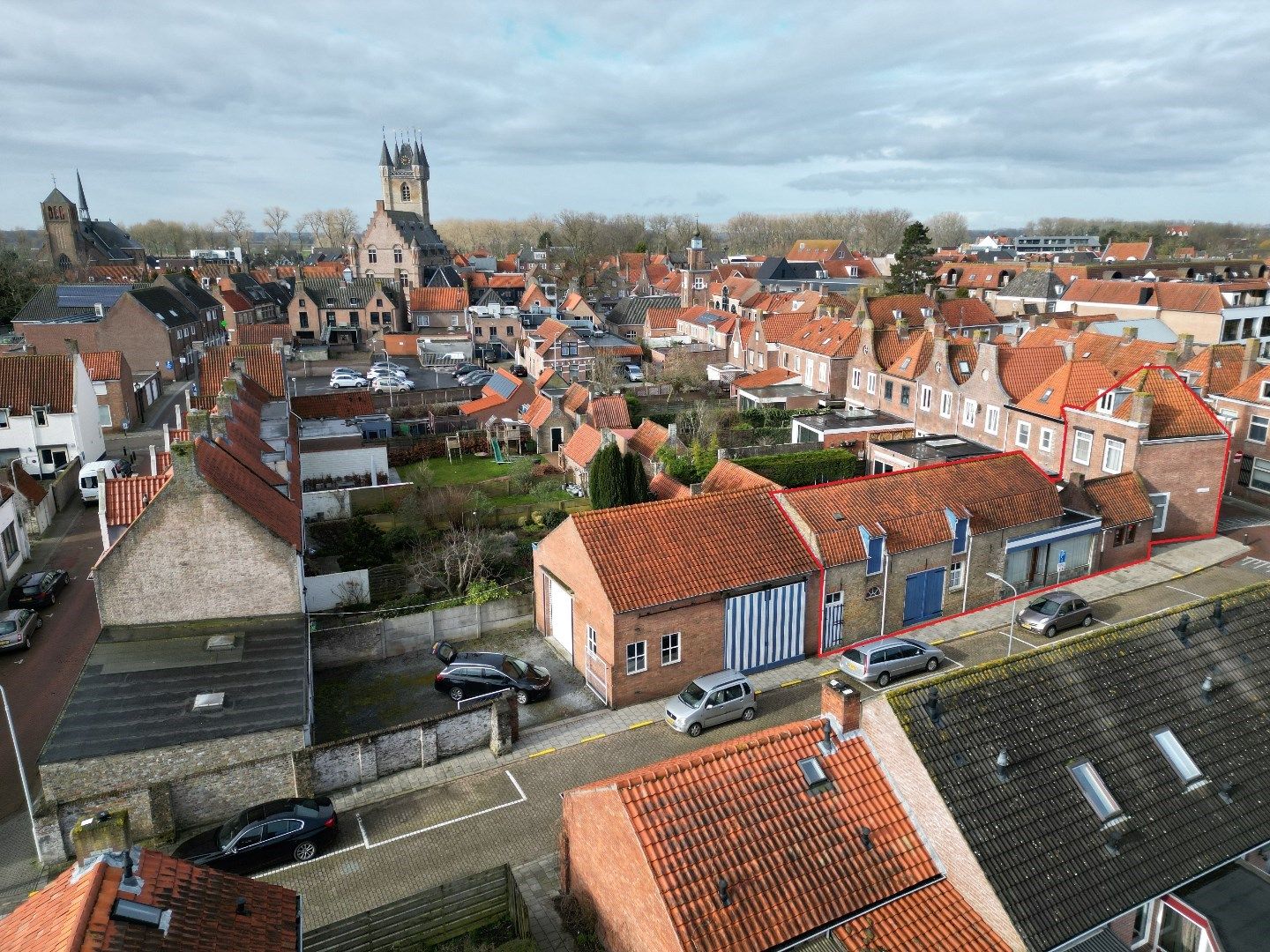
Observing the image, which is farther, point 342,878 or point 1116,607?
point 1116,607

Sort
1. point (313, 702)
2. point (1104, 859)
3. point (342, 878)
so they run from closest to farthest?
point (1104, 859)
point (342, 878)
point (313, 702)

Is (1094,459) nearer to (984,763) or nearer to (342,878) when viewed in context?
(984,763)

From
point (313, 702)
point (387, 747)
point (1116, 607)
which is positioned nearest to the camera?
point (387, 747)

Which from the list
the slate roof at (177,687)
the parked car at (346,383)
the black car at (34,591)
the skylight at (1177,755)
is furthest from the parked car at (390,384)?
the skylight at (1177,755)

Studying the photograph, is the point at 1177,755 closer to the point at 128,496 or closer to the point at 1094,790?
the point at 1094,790

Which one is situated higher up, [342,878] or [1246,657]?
[1246,657]

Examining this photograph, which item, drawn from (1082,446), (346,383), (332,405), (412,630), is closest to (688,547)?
(412,630)

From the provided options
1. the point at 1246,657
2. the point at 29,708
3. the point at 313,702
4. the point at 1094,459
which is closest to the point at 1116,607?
the point at 1094,459

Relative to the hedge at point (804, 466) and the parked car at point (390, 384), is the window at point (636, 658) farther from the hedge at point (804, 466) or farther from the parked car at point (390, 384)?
the parked car at point (390, 384)
